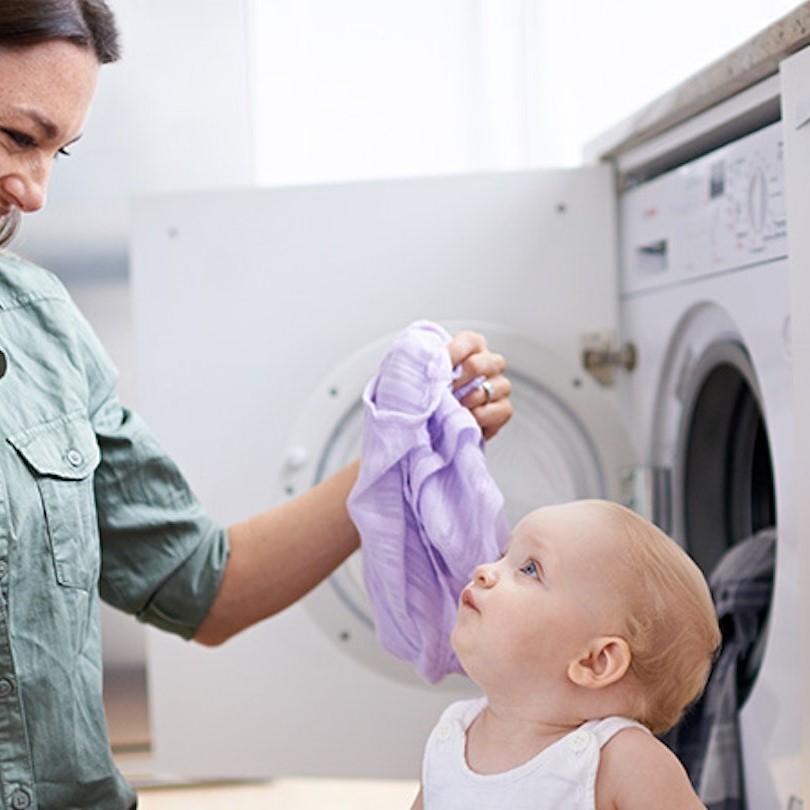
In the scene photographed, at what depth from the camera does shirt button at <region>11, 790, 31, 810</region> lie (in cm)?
124

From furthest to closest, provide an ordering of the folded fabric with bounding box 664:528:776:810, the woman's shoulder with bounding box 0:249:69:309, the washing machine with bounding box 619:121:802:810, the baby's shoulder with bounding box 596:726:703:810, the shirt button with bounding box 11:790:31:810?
the folded fabric with bounding box 664:528:776:810 < the washing machine with bounding box 619:121:802:810 < the woman's shoulder with bounding box 0:249:69:309 < the shirt button with bounding box 11:790:31:810 < the baby's shoulder with bounding box 596:726:703:810

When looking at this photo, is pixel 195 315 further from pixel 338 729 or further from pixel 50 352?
pixel 50 352

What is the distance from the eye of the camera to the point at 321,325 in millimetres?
2168

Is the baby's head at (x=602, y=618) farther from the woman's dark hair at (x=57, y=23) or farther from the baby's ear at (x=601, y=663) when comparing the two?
the woman's dark hair at (x=57, y=23)

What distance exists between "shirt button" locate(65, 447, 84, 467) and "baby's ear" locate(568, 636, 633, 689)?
19.5 inches

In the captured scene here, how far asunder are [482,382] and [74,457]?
0.41 meters

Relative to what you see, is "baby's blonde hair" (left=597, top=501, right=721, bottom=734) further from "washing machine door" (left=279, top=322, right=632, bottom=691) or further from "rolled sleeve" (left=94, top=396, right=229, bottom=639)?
"washing machine door" (left=279, top=322, right=632, bottom=691)

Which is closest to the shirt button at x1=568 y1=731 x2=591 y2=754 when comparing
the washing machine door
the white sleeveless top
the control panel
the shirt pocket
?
the white sleeveless top

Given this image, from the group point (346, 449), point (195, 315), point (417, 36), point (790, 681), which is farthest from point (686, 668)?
point (417, 36)

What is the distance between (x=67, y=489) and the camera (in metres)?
1.32

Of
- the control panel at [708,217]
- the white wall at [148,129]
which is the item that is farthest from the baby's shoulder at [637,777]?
the white wall at [148,129]

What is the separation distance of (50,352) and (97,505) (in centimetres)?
18

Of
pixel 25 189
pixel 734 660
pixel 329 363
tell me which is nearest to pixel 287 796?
pixel 329 363

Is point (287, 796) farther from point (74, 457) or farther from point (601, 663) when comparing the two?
point (601, 663)
